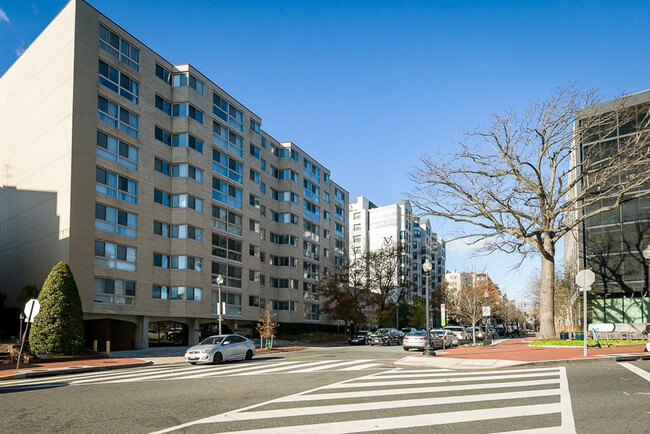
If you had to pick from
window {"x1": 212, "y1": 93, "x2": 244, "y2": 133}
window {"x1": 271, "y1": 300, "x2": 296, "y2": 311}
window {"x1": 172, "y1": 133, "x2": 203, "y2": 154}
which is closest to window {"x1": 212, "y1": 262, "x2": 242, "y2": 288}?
window {"x1": 172, "y1": 133, "x2": 203, "y2": 154}

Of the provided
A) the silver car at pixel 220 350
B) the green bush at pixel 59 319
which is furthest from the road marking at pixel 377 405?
the green bush at pixel 59 319

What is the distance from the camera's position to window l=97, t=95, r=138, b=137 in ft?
121

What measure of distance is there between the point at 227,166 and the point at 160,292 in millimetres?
13750

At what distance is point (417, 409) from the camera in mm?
10047

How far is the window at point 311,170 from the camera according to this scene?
7038 centimetres

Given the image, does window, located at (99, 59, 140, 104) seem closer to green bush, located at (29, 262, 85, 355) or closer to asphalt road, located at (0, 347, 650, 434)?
green bush, located at (29, 262, 85, 355)

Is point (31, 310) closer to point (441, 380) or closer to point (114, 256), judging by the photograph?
point (441, 380)

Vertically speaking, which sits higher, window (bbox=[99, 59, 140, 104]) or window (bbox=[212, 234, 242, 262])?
window (bbox=[99, 59, 140, 104])

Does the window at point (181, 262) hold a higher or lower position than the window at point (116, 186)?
lower

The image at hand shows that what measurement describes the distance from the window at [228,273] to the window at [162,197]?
7.10 meters

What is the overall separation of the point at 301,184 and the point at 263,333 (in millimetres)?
32957

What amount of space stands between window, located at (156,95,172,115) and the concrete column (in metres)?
16.2

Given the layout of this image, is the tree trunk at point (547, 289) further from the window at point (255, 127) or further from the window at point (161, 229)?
the window at point (255, 127)

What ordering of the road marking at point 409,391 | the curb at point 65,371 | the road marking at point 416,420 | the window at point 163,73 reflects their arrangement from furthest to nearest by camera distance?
1. the window at point 163,73
2. the curb at point 65,371
3. the road marking at point 409,391
4. the road marking at point 416,420
